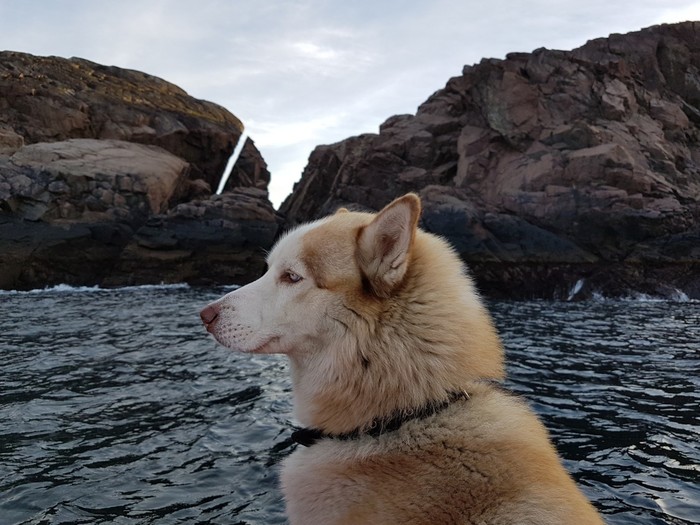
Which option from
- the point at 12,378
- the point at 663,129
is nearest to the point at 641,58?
the point at 663,129

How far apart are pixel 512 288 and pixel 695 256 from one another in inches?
308

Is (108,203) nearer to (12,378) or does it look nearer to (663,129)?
(12,378)

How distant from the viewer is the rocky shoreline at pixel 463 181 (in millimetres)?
24891

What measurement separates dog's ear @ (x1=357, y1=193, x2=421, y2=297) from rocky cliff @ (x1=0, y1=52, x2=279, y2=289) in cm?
2695

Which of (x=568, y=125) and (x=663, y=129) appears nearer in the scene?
(x=568, y=125)

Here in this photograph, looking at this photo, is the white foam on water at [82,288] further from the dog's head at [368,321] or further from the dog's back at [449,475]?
the dog's back at [449,475]

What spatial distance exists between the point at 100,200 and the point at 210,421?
83.8 ft

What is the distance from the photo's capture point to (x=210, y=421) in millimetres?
6848

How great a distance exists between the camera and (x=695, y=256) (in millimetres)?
23969

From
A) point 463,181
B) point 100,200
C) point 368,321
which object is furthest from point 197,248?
point 368,321

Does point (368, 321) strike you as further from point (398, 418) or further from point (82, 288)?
point (82, 288)

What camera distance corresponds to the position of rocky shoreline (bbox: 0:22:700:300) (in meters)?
24.9

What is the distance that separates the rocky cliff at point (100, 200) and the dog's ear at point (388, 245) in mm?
26951

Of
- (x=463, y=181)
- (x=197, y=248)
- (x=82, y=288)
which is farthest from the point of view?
(x=463, y=181)
